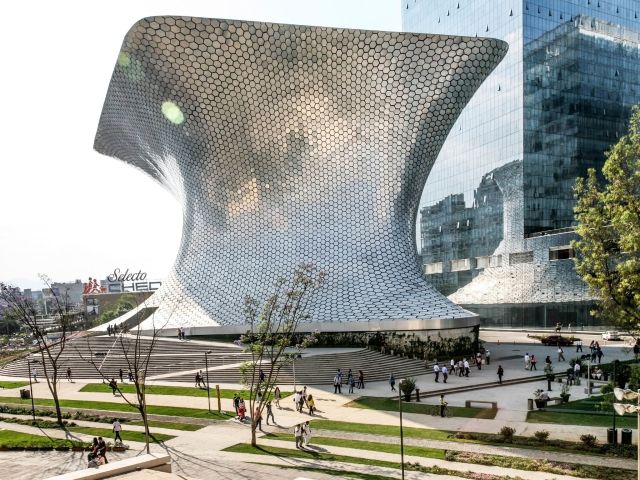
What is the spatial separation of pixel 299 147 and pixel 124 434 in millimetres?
25793

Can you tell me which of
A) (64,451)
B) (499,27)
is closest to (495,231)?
(499,27)

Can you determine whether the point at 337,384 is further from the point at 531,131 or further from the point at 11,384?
the point at 531,131

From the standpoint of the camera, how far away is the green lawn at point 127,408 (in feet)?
67.9

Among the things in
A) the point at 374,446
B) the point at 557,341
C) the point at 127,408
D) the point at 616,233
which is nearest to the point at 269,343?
the point at 127,408

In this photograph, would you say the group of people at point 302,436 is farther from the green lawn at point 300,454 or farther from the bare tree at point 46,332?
the bare tree at point 46,332

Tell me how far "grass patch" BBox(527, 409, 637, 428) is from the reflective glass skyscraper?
1659 inches

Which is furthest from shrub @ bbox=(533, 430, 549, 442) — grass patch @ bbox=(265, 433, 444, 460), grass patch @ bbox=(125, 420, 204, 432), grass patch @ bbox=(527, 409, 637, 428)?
grass patch @ bbox=(125, 420, 204, 432)

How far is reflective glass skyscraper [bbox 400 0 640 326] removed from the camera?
6469 centimetres

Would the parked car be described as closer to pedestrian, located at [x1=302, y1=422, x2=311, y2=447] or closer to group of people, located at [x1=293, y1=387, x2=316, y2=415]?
group of people, located at [x1=293, y1=387, x2=316, y2=415]

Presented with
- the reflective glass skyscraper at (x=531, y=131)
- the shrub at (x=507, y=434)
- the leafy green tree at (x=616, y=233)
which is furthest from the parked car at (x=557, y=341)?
the shrub at (x=507, y=434)

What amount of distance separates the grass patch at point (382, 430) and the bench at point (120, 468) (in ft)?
29.1

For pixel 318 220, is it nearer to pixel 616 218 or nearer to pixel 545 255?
pixel 616 218

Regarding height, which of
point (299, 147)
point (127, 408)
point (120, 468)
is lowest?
point (127, 408)

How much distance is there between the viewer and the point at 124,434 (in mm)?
18375
